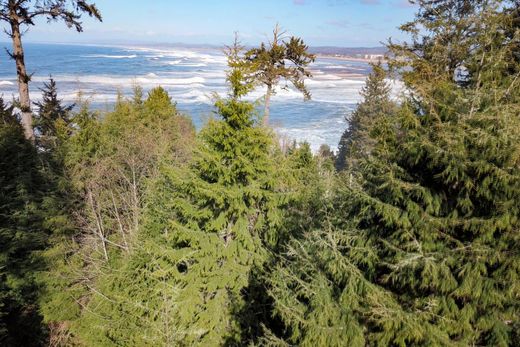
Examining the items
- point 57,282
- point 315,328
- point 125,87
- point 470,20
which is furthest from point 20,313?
point 125,87

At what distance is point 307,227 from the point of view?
9961 millimetres

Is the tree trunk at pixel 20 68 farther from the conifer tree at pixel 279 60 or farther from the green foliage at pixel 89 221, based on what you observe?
the conifer tree at pixel 279 60

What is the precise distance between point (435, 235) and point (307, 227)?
491 centimetres

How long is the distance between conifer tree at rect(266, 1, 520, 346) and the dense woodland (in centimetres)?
3

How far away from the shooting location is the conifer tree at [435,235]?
4.77 m

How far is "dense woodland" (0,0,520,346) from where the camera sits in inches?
194

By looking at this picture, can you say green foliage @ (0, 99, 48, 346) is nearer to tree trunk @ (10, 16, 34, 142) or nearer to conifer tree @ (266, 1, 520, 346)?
tree trunk @ (10, 16, 34, 142)

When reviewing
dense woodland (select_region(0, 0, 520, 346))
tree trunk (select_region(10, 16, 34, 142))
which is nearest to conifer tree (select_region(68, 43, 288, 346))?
dense woodland (select_region(0, 0, 520, 346))

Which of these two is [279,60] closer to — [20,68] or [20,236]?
[20,68]

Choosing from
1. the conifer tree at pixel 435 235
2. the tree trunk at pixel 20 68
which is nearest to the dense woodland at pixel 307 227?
the conifer tree at pixel 435 235

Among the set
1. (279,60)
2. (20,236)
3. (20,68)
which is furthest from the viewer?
(279,60)

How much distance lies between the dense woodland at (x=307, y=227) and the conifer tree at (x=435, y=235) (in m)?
0.03

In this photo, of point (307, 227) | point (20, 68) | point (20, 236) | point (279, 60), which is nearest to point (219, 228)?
point (307, 227)

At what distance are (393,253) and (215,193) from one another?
379cm
